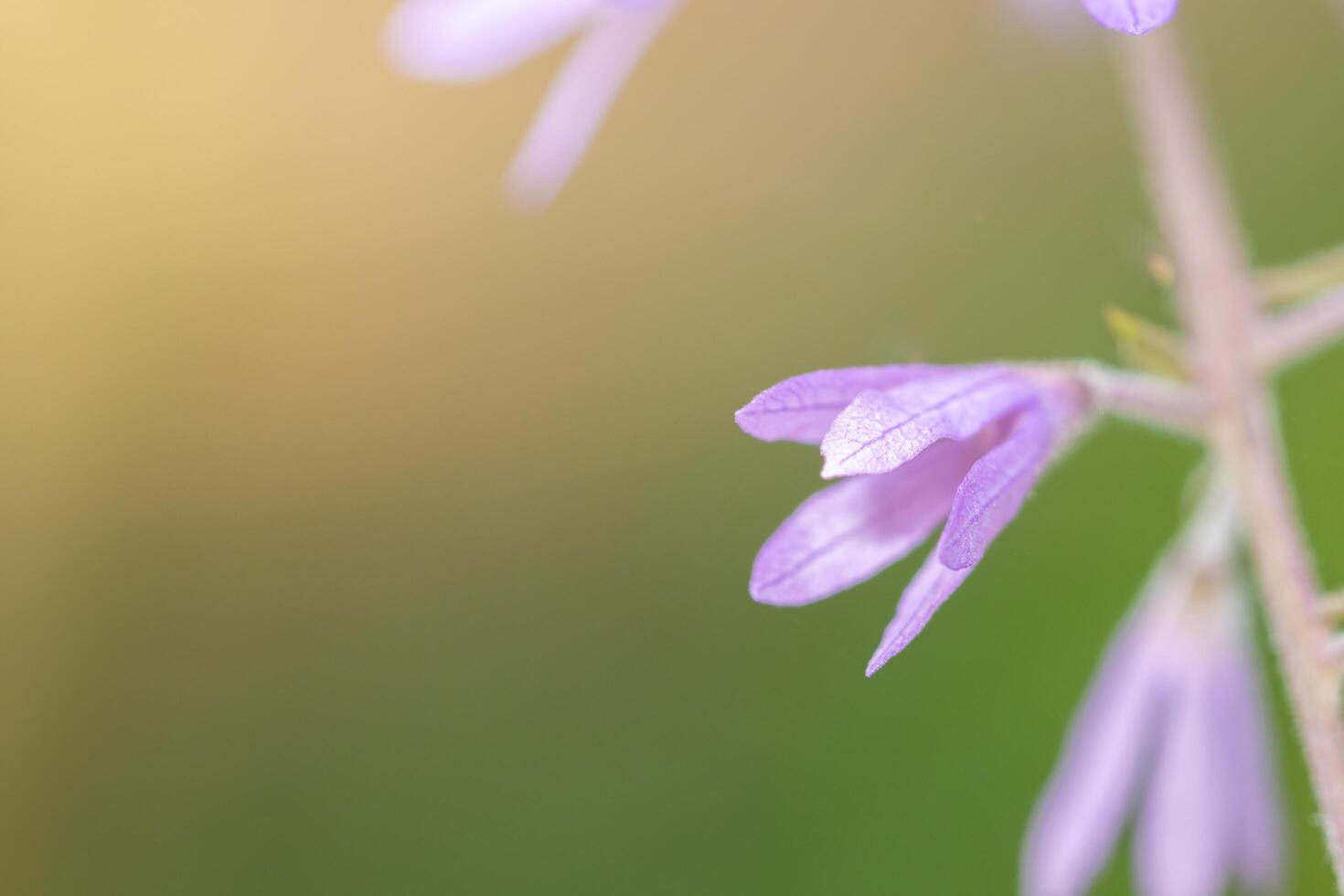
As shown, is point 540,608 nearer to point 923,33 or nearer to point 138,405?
point 138,405

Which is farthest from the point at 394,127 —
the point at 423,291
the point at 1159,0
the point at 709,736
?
the point at 1159,0

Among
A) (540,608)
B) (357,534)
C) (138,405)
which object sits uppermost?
(138,405)

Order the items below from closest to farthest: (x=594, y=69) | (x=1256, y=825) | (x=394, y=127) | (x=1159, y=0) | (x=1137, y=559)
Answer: (x=1159, y=0)
(x=1256, y=825)
(x=594, y=69)
(x=1137, y=559)
(x=394, y=127)

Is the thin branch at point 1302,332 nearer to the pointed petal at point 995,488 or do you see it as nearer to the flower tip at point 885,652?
the pointed petal at point 995,488

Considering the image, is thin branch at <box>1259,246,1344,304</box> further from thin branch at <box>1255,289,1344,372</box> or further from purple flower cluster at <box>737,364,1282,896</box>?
purple flower cluster at <box>737,364,1282,896</box>

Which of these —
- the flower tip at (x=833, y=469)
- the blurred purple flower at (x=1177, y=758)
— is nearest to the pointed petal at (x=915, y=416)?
the flower tip at (x=833, y=469)

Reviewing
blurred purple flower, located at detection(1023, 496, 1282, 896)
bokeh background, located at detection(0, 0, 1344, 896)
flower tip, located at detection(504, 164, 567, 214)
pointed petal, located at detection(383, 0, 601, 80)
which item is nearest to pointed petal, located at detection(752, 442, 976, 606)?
blurred purple flower, located at detection(1023, 496, 1282, 896)
